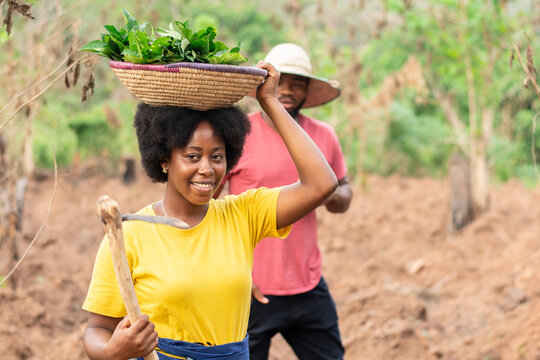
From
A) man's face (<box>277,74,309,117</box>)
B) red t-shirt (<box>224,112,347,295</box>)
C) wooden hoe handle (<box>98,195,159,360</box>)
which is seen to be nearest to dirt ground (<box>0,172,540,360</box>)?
red t-shirt (<box>224,112,347,295</box>)

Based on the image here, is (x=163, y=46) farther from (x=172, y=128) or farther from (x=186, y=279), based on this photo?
(x=186, y=279)

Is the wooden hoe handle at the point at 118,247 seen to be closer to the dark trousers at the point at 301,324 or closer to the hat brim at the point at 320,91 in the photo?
the dark trousers at the point at 301,324

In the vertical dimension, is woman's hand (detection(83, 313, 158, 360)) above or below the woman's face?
below

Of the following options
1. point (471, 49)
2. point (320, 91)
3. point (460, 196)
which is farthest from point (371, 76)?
point (320, 91)

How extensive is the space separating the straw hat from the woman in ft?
3.61

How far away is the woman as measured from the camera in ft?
5.92

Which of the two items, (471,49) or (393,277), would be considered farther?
(471,49)

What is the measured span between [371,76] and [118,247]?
11159 mm

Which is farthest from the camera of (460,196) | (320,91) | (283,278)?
(460,196)

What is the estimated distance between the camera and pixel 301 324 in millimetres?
2912

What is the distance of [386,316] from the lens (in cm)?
522

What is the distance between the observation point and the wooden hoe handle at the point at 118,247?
151 cm

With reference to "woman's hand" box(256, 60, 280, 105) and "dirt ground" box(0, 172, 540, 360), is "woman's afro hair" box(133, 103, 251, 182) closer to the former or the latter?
"woman's hand" box(256, 60, 280, 105)

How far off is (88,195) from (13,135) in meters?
6.10
